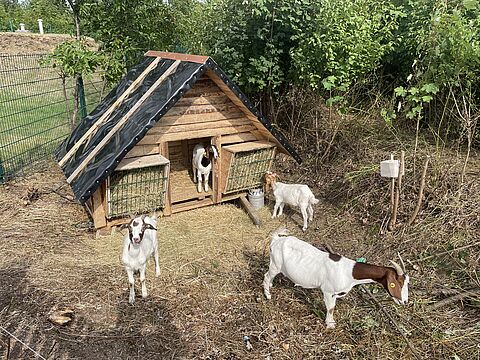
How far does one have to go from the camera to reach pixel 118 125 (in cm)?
631

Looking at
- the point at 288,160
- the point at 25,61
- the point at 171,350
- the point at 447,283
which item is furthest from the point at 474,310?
the point at 25,61

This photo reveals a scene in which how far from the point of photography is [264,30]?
8.57 m

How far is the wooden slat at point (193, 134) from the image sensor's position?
648 centimetres

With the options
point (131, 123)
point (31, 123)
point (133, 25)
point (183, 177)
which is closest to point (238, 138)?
point (183, 177)

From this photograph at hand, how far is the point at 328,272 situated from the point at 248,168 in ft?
11.3

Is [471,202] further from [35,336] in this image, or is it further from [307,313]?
[35,336]

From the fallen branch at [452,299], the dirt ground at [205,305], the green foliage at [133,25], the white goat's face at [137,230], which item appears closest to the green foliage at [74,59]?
the green foliage at [133,25]

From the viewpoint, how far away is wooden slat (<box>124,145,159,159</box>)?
6367mm

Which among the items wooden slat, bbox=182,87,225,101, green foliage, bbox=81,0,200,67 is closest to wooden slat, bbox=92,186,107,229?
wooden slat, bbox=182,87,225,101

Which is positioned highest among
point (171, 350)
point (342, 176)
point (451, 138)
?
point (451, 138)

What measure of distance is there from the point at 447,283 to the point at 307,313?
5.87 feet

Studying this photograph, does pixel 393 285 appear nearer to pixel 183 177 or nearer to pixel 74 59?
pixel 183 177

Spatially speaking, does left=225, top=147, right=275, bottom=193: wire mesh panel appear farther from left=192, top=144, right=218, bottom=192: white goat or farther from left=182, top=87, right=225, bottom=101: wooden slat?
left=182, top=87, right=225, bottom=101: wooden slat

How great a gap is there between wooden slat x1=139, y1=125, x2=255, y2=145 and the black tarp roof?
1.41 feet
